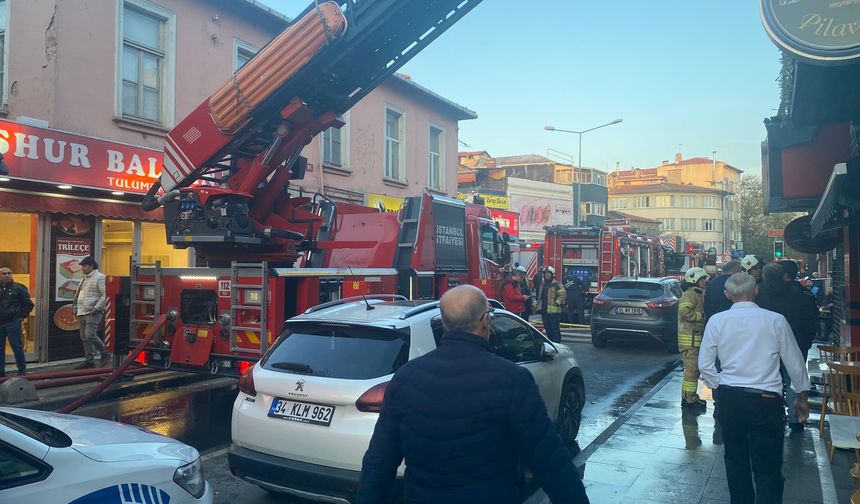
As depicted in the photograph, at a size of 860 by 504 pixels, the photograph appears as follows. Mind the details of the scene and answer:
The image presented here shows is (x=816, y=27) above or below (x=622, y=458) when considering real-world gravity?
above

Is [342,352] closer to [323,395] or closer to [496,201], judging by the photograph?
[323,395]

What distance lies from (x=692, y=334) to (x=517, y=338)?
11.2 feet

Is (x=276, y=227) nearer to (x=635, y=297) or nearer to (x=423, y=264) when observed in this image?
(x=423, y=264)

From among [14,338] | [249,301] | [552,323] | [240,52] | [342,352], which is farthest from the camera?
[240,52]

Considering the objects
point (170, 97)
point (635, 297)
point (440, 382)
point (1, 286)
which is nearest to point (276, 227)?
point (1, 286)

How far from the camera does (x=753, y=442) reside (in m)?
4.13

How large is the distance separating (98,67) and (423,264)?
702cm

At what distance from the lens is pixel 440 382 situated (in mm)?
2445

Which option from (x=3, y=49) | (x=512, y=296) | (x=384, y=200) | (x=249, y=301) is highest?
(x=3, y=49)

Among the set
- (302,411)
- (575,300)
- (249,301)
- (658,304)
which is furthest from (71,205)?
(575,300)

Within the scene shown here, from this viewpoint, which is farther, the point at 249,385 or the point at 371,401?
the point at 249,385

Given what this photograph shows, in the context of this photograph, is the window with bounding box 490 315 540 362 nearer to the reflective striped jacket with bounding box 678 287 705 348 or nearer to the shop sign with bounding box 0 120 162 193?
the reflective striped jacket with bounding box 678 287 705 348

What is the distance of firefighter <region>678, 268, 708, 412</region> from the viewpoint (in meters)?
7.85

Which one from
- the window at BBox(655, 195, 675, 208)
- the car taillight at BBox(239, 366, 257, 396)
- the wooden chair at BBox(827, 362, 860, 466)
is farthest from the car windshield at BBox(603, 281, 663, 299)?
the window at BBox(655, 195, 675, 208)
